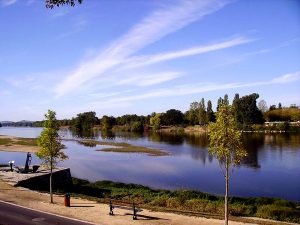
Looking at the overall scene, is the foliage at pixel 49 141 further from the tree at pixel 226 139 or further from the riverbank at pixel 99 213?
the tree at pixel 226 139

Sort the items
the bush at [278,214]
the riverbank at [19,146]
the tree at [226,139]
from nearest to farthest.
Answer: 1. the tree at [226,139]
2. the bush at [278,214]
3. the riverbank at [19,146]

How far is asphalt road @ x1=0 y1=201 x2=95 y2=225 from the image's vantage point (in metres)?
24.3

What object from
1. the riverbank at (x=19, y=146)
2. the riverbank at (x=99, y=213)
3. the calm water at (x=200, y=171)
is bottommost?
the calm water at (x=200, y=171)

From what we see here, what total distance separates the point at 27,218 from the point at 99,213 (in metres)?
4.72

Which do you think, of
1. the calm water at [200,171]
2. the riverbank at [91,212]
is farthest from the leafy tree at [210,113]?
the riverbank at [91,212]

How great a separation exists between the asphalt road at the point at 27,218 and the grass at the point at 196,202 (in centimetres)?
668

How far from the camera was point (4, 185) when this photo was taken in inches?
1508

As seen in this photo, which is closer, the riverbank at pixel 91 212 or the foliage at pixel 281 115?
the riverbank at pixel 91 212

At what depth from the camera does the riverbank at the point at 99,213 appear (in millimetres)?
24469

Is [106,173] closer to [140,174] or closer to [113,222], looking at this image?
[140,174]

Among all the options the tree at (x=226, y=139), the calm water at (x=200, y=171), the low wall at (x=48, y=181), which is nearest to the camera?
the tree at (x=226, y=139)

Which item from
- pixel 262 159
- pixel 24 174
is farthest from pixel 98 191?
pixel 262 159

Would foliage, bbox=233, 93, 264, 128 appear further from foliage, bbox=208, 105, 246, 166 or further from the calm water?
foliage, bbox=208, 105, 246, 166

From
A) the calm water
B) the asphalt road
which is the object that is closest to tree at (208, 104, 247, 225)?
the asphalt road
